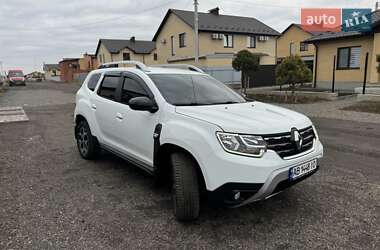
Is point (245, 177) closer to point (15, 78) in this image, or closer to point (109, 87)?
point (109, 87)

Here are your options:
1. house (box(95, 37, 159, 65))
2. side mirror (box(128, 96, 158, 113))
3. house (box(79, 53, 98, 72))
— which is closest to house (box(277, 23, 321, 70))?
house (box(95, 37, 159, 65))

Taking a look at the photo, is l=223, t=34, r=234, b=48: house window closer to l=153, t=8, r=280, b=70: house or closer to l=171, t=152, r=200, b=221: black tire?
l=153, t=8, r=280, b=70: house

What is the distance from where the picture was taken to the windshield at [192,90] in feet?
11.9

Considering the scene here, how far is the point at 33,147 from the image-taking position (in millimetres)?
6395

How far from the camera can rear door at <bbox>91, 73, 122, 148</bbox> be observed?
4.32 metres

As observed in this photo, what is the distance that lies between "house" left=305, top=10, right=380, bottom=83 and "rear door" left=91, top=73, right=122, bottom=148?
15.5 m

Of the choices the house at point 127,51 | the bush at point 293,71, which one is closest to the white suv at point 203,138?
the bush at point 293,71

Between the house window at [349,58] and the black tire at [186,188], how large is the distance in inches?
699

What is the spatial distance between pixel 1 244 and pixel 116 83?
2.51 metres

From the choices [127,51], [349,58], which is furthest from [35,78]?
[349,58]

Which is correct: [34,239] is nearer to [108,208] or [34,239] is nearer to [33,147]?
[108,208]

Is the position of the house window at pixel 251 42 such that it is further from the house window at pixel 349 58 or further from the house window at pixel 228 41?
the house window at pixel 349 58

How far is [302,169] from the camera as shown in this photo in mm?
3021

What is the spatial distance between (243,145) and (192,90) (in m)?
1.46
